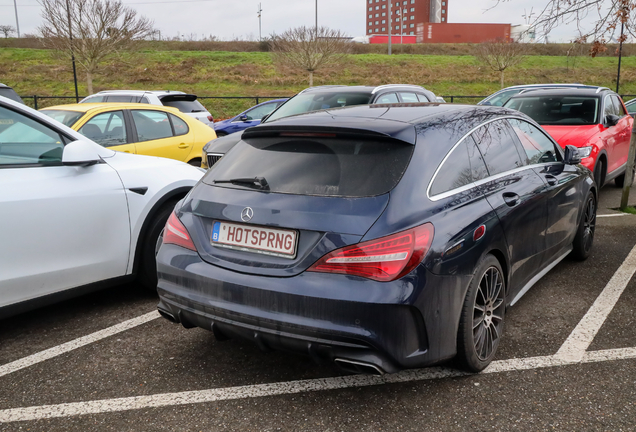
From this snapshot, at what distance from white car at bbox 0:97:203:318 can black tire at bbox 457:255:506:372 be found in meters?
2.52

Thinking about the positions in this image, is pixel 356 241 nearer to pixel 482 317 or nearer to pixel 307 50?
pixel 482 317

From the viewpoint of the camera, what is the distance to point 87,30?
26.1m

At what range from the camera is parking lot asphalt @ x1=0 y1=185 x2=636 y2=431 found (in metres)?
2.83

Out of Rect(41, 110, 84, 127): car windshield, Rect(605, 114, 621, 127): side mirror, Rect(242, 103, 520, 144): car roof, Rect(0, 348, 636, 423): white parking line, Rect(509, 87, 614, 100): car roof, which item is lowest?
Rect(0, 348, 636, 423): white parking line

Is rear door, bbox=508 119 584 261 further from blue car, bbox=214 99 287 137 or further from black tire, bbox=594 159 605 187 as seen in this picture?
blue car, bbox=214 99 287 137

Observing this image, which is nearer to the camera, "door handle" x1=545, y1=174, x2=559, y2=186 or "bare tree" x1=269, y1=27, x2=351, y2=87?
"door handle" x1=545, y1=174, x2=559, y2=186

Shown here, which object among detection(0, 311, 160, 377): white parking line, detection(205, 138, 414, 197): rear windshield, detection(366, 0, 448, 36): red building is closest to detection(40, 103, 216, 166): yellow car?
detection(0, 311, 160, 377): white parking line

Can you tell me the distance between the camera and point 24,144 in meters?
3.84

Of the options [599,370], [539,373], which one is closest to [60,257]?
[539,373]

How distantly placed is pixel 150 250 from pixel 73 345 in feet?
3.15

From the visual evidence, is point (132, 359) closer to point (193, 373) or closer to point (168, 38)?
point (193, 373)

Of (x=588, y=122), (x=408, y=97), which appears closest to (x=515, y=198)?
(x=588, y=122)

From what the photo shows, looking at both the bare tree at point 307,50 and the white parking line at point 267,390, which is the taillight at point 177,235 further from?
the bare tree at point 307,50

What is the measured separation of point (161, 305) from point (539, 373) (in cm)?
217
